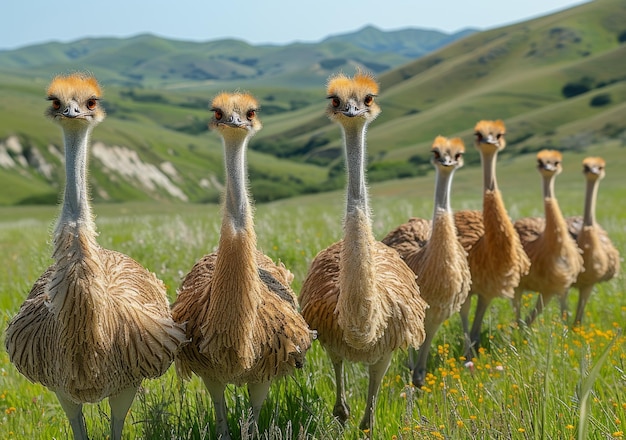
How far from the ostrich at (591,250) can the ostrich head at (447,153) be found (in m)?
3.11

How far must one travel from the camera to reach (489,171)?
26.1 feet

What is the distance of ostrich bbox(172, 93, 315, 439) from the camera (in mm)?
4527

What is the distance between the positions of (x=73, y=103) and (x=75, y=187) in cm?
53

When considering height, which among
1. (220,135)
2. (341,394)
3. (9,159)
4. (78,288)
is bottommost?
(9,159)

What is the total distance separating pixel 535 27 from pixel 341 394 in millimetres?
198167

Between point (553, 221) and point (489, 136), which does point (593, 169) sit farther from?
point (489, 136)

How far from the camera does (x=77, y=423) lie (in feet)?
15.0

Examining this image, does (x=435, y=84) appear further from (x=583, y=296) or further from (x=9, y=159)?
(x=583, y=296)

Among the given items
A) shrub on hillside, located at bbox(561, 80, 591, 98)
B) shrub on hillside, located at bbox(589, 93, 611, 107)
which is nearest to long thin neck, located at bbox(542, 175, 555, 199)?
shrub on hillside, located at bbox(589, 93, 611, 107)

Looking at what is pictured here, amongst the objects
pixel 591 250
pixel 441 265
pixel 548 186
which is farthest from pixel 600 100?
pixel 441 265

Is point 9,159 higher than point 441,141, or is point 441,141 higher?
point 441,141

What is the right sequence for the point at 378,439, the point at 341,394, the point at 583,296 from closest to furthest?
the point at 378,439, the point at 341,394, the point at 583,296

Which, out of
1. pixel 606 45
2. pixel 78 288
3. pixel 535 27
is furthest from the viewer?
pixel 535 27

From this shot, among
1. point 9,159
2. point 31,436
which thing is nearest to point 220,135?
point 31,436
